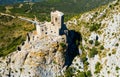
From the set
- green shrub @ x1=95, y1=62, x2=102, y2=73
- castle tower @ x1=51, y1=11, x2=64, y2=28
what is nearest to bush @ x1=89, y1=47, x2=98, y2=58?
green shrub @ x1=95, y1=62, x2=102, y2=73

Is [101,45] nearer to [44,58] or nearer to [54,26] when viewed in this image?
[54,26]

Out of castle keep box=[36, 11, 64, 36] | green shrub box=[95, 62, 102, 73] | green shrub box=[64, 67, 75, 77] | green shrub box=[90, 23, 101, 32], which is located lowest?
green shrub box=[64, 67, 75, 77]

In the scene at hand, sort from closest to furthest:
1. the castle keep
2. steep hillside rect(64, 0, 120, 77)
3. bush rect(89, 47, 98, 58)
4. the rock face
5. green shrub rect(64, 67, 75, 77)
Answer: steep hillside rect(64, 0, 120, 77) → the rock face → the castle keep → green shrub rect(64, 67, 75, 77) → bush rect(89, 47, 98, 58)

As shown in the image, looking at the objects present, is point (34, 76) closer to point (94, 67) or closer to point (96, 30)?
point (94, 67)

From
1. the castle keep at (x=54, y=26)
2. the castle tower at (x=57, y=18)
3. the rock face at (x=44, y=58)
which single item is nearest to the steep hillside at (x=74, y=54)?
the rock face at (x=44, y=58)

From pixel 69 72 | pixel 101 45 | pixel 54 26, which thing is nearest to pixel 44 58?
pixel 69 72

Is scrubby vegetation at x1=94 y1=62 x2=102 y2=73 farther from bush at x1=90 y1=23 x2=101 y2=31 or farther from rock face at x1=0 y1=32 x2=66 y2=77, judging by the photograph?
bush at x1=90 y1=23 x2=101 y2=31

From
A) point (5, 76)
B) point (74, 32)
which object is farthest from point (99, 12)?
point (5, 76)

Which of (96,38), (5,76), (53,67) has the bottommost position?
(5,76)
